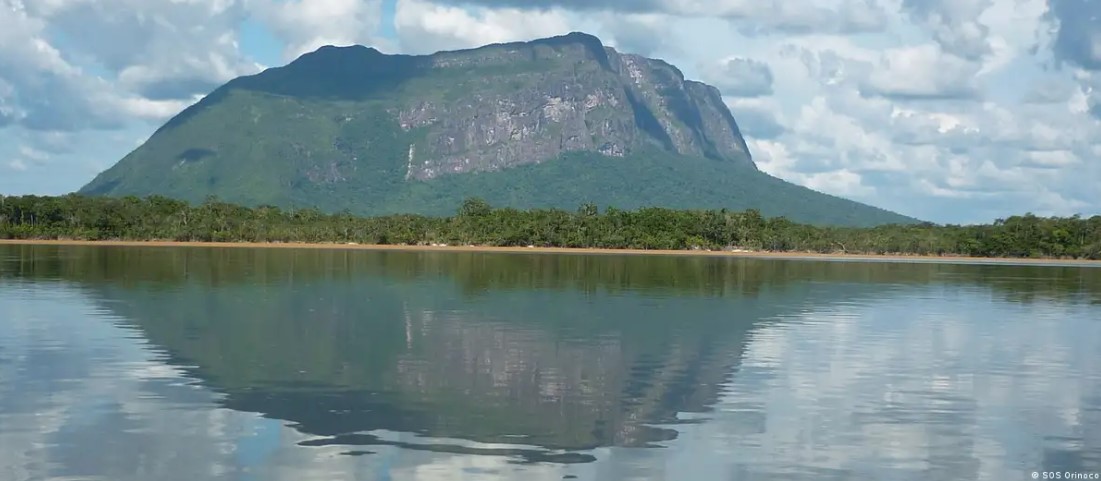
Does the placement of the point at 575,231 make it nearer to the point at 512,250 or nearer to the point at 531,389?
the point at 512,250

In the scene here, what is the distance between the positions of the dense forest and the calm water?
112 metres

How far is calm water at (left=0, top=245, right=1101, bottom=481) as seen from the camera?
18.3 metres

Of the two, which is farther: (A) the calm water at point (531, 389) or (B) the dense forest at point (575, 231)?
(B) the dense forest at point (575, 231)

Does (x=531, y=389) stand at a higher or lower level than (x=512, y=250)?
lower

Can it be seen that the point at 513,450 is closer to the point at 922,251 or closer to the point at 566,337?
the point at 566,337

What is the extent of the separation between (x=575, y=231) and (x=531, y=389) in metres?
140

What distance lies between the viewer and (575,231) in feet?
540

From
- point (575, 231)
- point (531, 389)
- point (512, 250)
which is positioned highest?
point (575, 231)

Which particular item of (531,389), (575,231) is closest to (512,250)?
(575,231)

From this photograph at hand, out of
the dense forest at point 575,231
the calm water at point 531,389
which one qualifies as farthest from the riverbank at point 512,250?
the calm water at point 531,389

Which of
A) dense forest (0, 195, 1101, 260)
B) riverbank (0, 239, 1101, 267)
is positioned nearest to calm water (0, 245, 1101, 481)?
riverbank (0, 239, 1101, 267)

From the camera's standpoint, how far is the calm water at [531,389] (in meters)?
18.3

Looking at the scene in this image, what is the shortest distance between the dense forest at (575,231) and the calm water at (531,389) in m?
112

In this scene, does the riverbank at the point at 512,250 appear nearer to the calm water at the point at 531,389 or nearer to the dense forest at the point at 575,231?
the dense forest at the point at 575,231
